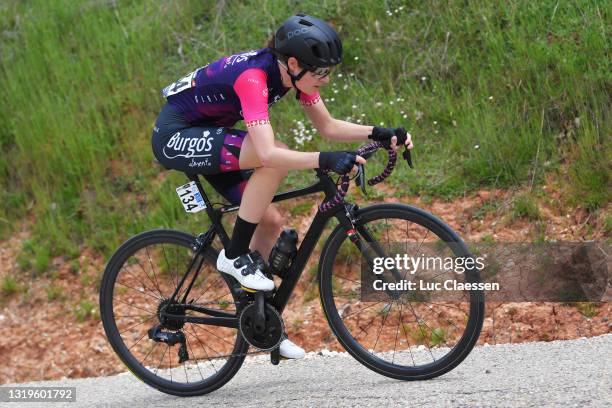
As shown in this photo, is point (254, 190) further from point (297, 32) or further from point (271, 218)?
point (297, 32)

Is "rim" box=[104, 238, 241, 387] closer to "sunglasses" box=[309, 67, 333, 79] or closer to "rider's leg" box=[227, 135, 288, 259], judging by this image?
"rider's leg" box=[227, 135, 288, 259]

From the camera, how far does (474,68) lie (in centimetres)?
832

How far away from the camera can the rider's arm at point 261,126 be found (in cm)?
480

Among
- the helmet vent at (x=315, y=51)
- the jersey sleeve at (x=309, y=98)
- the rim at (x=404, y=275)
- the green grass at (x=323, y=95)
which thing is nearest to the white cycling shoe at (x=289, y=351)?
the rim at (x=404, y=275)

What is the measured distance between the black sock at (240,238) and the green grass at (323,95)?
281 centimetres

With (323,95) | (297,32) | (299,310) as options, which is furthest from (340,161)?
(323,95)

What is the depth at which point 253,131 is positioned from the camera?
15.9 feet

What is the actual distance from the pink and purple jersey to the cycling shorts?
0.26 feet

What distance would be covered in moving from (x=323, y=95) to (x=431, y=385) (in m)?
4.39

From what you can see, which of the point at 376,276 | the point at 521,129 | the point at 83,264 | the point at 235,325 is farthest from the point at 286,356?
the point at 83,264

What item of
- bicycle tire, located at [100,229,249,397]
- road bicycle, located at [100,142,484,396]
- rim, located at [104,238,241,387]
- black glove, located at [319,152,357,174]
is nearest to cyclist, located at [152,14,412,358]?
black glove, located at [319,152,357,174]

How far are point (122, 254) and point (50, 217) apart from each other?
11.8 feet

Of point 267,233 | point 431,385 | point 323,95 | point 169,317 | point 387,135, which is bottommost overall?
point 431,385

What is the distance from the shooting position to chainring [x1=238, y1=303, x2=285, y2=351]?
5215 millimetres
